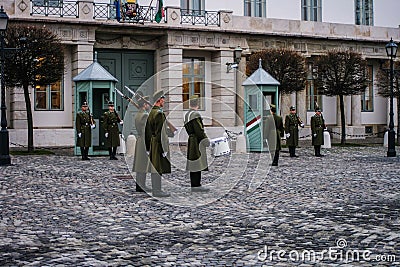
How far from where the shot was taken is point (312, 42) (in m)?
32.2

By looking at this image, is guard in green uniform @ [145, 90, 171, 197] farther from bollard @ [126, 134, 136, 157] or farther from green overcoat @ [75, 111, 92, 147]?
bollard @ [126, 134, 136, 157]

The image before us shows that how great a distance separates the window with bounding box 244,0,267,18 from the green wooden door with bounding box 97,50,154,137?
561cm

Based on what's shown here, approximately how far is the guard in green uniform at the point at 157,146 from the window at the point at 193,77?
1816 centimetres

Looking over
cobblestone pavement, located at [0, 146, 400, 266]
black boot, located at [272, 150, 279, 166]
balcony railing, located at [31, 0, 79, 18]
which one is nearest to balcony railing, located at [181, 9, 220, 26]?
balcony railing, located at [31, 0, 79, 18]

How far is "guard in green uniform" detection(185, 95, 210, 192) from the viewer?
39.2 ft

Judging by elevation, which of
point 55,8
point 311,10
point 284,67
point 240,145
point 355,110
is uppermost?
point 311,10

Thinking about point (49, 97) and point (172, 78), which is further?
point (172, 78)

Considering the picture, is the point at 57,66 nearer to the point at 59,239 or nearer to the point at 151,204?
the point at 151,204

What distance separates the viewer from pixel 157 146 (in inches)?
444

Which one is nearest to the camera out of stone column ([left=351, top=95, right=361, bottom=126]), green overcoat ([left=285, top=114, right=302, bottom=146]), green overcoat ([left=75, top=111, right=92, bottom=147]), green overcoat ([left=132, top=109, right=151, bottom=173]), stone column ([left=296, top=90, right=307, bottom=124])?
green overcoat ([left=132, top=109, right=151, bottom=173])

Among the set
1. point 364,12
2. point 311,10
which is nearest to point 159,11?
point 311,10

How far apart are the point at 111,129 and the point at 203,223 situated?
12.2 metres

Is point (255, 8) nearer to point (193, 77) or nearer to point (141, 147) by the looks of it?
point (193, 77)

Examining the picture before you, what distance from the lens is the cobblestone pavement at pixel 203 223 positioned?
6.68 meters
